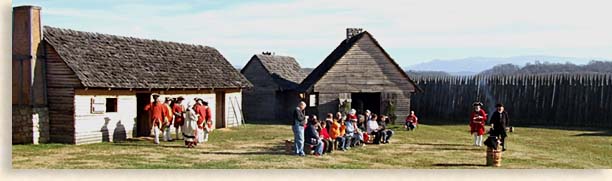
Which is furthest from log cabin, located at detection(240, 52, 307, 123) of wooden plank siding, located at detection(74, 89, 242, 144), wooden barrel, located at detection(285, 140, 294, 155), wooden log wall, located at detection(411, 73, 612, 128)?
wooden barrel, located at detection(285, 140, 294, 155)

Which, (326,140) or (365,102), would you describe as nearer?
(326,140)

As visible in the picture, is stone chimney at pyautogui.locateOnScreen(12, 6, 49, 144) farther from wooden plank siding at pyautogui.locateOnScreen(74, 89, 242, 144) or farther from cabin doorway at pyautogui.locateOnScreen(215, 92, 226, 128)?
cabin doorway at pyautogui.locateOnScreen(215, 92, 226, 128)

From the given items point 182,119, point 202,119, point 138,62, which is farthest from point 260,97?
point 182,119

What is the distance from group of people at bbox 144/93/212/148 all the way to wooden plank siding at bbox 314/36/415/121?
295 inches

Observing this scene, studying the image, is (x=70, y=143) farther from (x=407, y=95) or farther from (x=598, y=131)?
(x=598, y=131)

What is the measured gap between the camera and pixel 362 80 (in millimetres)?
27953

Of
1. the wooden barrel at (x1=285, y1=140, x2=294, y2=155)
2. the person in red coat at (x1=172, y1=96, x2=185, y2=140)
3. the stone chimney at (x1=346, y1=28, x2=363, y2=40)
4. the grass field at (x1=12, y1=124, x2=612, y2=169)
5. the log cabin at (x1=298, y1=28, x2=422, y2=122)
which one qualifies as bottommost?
the grass field at (x1=12, y1=124, x2=612, y2=169)

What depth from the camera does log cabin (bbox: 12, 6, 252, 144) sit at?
18969 millimetres

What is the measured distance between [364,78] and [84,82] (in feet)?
37.1

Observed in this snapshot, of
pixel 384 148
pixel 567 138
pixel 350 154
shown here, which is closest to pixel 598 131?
pixel 567 138

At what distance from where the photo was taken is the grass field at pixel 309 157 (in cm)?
1603

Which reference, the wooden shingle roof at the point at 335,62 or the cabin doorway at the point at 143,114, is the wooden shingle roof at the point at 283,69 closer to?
the wooden shingle roof at the point at 335,62

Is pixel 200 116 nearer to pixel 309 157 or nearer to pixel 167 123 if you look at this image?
pixel 167 123

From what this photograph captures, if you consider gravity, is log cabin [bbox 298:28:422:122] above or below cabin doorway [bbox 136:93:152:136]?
above
